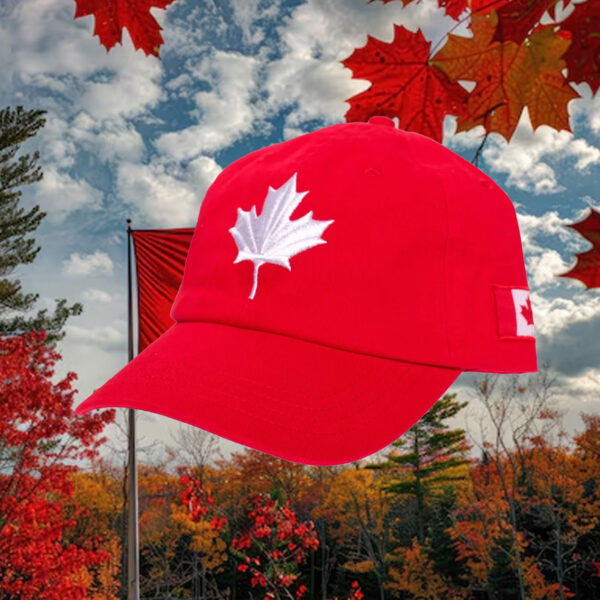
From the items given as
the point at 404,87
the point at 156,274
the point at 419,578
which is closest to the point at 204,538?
the point at 419,578

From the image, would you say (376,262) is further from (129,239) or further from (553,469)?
(553,469)

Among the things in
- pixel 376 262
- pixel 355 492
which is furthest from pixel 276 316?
pixel 355 492

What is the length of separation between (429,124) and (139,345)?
5.27 meters

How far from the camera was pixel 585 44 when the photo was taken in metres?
1.34

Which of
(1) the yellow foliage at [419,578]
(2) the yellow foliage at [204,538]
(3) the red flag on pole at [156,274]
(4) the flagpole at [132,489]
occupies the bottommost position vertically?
(1) the yellow foliage at [419,578]

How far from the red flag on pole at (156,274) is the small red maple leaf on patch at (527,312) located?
5074mm

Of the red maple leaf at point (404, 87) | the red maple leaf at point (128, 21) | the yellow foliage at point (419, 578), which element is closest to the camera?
the red maple leaf at point (404, 87)

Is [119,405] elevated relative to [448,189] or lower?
lower

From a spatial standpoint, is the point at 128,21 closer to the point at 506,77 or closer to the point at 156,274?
the point at 506,77

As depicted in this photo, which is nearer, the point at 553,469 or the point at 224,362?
the point at 224,362

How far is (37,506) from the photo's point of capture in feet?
44.1

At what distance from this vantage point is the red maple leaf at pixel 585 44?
52.1 inches

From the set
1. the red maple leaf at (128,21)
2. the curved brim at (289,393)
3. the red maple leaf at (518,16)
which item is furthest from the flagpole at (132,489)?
the red maple leaf at (518,16)

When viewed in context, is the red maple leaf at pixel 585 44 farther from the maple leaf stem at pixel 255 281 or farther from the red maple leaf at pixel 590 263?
the maple leaf stem at pixel 255 281
